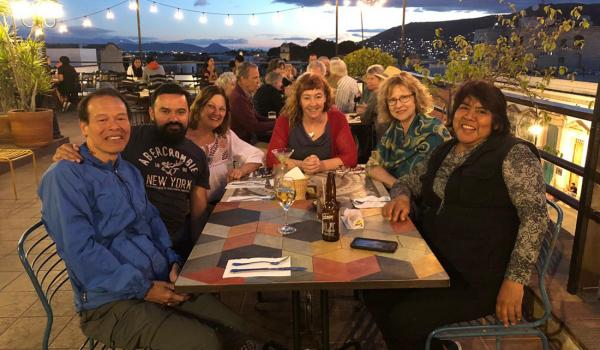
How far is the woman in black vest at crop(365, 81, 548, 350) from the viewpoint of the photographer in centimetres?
179

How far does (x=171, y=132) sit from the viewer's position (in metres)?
2.39

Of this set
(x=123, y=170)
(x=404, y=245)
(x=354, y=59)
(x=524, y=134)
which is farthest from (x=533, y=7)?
(x=354, y=59)

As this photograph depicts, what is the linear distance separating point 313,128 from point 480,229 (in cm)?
165

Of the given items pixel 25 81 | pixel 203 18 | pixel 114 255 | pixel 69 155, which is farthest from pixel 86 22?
pixel 114 255

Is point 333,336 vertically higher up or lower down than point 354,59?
lower down

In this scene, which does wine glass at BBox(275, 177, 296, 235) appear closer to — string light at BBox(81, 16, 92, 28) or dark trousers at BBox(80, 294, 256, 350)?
dark trousers at BBox(80, 294, 256, 350)

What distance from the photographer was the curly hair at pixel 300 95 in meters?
3.24

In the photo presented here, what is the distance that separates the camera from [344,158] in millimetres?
3273

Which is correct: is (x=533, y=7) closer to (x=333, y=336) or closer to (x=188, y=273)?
(x=333, y=336)

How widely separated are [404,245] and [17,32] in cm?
703

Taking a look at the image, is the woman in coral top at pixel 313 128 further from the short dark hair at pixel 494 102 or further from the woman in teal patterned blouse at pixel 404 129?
the short dark hair at pixel 494 102

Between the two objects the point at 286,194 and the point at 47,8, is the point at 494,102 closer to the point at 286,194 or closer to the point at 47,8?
the point at 286,194

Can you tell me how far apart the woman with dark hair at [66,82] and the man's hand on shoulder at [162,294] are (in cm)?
1094

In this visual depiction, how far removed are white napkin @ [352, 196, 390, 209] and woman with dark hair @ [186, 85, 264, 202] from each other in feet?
2.90
